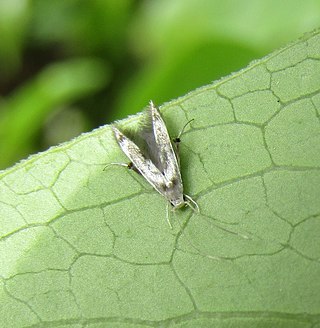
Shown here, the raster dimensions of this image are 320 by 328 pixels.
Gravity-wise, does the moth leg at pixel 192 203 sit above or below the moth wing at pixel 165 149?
below

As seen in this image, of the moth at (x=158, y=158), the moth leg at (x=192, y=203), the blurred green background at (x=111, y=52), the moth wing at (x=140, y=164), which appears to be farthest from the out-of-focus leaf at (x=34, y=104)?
the moth leg at (x=192, y=203)

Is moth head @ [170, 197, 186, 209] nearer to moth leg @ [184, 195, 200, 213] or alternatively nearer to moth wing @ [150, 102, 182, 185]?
moth leg @ [184, 195, 200, 213]

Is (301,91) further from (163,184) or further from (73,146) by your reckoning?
(73,146)

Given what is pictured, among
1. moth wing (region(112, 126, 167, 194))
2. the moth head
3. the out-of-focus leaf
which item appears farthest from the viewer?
the out-of-focus leaf

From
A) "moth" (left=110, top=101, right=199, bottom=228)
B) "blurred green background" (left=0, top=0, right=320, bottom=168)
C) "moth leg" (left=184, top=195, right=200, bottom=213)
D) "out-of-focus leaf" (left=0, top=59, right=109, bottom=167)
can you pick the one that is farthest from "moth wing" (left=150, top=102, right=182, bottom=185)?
"out-of-focus leaf" (left=0, top=59, right=109, bottom=167)

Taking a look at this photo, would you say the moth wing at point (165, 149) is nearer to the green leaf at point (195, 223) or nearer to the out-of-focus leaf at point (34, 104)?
the green leaf at point (195, 223)

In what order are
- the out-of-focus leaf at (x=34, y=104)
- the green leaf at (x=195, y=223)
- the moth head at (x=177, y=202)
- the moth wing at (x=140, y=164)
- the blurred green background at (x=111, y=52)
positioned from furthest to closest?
the out-of-focus leaf at (x=34, y=104) → the blurred green background at (x=111, y=52) → the moth wing at (x=140, y=164) → the moth head at (x=177, y=202) → the green leaf at (x=195, y=223)
